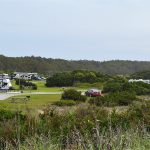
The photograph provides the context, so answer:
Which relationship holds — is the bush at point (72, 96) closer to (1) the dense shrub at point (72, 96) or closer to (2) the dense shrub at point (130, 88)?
(1) the dense shrub at point (72, 96)

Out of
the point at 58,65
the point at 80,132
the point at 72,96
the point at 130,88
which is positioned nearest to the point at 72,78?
the point at 130,88

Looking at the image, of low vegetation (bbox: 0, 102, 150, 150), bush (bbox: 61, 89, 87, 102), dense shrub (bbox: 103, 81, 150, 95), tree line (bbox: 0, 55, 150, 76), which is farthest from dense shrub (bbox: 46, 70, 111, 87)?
low vegetation (bbox: 0, 102, 150, 150)

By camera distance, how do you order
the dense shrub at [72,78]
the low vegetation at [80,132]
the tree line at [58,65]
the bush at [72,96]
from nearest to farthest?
the low vegetation at [80,132]
the bush at [72,96]
the dense shrub at [72,78]
the tree line at [58,65]

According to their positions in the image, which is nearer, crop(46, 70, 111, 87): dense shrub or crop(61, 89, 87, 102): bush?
crop(61, 89, 87, 102): bush

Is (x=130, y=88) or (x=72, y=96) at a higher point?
(x=130, y=88)

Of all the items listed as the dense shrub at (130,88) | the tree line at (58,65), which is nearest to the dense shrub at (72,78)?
the dense shrub at (130,88)

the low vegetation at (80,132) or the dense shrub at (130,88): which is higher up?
the low vegetation at (80,132)

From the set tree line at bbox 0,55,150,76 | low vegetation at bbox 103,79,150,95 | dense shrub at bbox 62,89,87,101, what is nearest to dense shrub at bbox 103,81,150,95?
low vegetation at bbox 103,79,150,95

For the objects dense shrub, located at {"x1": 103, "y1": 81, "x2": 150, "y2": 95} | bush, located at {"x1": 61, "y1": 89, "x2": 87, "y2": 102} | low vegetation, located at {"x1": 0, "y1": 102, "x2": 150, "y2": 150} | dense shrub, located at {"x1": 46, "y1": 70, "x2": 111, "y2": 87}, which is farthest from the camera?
dense shrub, located at {"x1": 46, "y1": 70, "x2": 111, "y2": 87}

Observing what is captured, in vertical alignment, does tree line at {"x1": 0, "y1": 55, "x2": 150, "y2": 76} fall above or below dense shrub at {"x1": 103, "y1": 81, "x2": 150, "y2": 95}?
above

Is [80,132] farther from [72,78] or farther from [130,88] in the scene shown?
[72,78]

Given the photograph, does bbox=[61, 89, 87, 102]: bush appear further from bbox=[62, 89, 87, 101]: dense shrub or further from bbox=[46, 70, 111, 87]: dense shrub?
bbox=[46, 70, 111, 87]: dense shrub

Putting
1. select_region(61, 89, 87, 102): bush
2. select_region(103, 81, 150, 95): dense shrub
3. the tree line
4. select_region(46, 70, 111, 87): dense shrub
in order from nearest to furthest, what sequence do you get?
1. select_region(61, 89, 87, 102): bush
2. select_region(103, 81, 150, 95): dense shrub
3. select_region(46, 70, 111, 87): dense shrub
4. the tree line

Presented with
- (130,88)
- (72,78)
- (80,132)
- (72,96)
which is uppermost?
(80,132)
